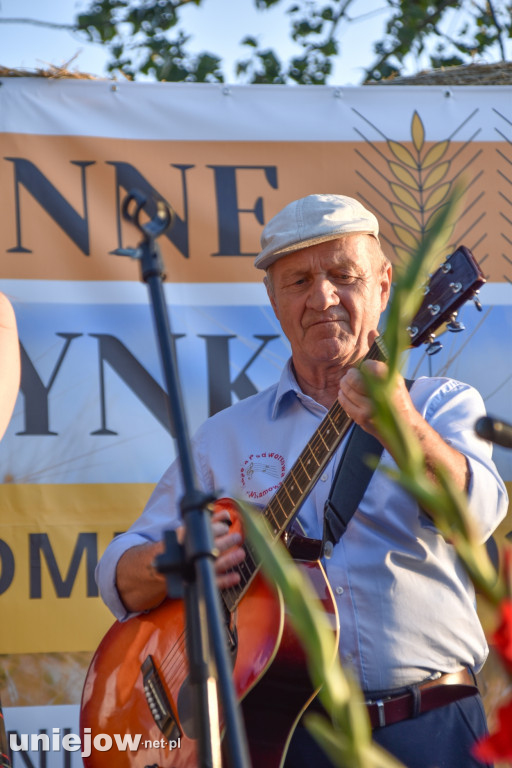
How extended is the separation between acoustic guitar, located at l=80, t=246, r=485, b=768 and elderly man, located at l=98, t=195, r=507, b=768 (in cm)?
7

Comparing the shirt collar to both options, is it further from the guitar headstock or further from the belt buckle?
the belt buckle

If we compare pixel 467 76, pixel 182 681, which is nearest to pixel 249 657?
pixel 182 681

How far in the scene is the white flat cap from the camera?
237cm

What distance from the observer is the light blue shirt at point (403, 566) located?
6.40ft

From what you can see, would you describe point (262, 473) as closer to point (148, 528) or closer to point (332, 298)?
point (148, 528)

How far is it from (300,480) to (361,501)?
15 cm

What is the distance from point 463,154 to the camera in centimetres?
316

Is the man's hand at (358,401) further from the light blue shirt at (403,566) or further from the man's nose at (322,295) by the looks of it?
the man's nose at (322,295)

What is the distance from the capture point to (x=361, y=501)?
2.08 metres

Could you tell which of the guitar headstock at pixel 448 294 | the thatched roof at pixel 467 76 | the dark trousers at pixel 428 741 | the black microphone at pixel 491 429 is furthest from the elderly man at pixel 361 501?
the thatched roof at pixel 467 76

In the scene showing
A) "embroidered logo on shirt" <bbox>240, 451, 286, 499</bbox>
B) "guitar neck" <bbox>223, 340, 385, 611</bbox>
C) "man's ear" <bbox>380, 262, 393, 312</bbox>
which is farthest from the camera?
"man's ear" <bbox>380, 262, 393, 312</bbox>

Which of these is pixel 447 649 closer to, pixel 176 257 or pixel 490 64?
pixel 176 257

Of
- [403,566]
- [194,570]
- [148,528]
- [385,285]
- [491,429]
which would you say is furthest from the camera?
[385,285]

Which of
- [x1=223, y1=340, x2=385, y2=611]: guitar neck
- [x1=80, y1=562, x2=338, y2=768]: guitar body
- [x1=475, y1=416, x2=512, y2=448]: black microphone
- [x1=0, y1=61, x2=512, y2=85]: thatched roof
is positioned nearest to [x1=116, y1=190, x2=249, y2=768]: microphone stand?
[x1=475, y1=416, x2=512, y2=448]: black microphone
